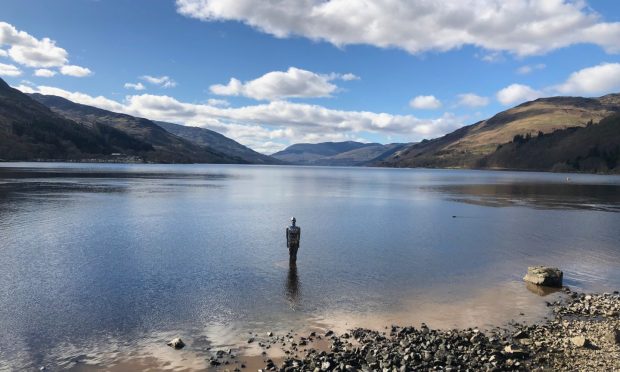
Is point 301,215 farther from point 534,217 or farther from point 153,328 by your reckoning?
point 153,328

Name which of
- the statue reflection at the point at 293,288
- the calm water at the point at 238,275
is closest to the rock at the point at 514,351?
the calm water at the point at 238,275

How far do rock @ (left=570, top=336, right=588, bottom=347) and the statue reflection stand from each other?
51.3ft

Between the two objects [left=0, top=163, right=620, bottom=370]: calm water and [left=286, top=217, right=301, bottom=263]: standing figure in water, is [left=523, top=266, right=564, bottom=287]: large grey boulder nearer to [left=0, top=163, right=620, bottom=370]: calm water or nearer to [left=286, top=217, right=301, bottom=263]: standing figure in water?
[left=0, top=163, right=620, bottom=370]: calm water

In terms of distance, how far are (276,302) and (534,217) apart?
67555 mm

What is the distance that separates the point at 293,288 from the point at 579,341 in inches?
735

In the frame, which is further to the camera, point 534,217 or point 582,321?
point 534,217

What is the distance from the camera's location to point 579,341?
2244cm

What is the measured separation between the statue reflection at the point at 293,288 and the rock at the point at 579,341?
15642mm

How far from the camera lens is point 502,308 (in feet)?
98.5

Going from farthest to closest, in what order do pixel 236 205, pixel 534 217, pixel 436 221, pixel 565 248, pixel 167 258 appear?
pixel 236 205 → pixel 534 217 → pixel 436 221 → pixel 565 248 → pixel 167 258

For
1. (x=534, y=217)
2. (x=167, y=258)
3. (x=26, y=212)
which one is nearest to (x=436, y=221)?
(x=534, y=217)

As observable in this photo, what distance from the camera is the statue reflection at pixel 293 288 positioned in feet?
99.1

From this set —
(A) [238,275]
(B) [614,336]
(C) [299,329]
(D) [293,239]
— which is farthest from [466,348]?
(D) [293,239]

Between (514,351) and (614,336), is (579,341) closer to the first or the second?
(614,336)
